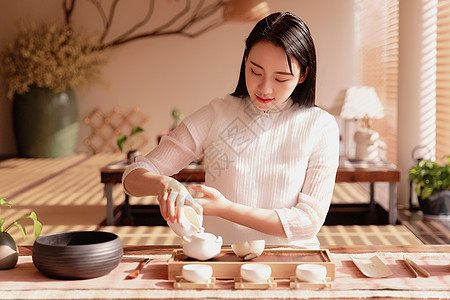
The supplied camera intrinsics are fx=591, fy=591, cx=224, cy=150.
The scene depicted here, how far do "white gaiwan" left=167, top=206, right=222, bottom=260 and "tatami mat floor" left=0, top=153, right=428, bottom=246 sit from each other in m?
2.04

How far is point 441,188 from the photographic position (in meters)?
3.62

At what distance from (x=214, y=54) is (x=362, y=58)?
1.74 meters

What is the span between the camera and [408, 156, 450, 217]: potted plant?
11.8 feet

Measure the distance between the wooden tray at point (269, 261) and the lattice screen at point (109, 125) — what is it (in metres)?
6.06

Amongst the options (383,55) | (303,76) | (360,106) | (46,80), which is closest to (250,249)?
(303,76)

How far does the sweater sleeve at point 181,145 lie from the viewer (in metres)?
1.34

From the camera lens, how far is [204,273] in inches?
39.6

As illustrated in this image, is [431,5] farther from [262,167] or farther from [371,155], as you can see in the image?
[262,167]

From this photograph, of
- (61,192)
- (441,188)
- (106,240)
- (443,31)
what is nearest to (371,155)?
(441,188)

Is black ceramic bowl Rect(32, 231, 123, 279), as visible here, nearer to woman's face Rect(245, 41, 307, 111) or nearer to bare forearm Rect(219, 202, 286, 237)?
bare forearm Rect(219, 202, 286, 237)

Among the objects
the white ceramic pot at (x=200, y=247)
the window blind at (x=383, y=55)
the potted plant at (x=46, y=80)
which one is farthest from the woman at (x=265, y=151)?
the potted plant at (x=46, y=80)

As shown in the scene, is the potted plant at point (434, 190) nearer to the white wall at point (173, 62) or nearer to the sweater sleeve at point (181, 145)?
the sweater sleeve at point (181, 145)

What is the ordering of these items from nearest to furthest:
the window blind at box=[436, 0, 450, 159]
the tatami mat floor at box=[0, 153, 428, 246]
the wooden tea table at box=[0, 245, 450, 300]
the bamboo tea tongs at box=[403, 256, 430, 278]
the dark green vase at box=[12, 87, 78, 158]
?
the wooden tea table at box=[0, 245, 450, 300], the bamboo tea tongs at box=[403, 256, 430, 278], the tatami mat floor at box=[0, 153, 428, 246], the window blind at box=[436, 0, 450, 159], the dark green vase at box=[12, 87, 78, 158]

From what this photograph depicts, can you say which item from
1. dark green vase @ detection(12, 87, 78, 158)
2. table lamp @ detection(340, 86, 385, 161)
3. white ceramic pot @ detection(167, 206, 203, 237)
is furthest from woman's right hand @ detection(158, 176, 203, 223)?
dark green vase @ detection(12, 87, 78, 158)
